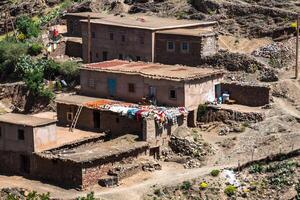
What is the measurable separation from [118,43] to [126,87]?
8.12m

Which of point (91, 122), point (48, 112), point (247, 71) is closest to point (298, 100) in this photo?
point (247, 71)

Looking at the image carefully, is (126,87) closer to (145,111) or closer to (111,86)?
(111,86)

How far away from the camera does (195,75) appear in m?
61.0

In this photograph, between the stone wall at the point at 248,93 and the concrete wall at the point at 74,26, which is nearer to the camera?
the stone wall at the point at 248,93

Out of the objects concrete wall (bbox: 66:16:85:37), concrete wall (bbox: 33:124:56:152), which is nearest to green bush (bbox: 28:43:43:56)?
concrete wall (bbox: 66:16:85:37)

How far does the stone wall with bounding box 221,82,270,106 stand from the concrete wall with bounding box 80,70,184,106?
4414 mm

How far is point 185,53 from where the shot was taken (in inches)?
2628

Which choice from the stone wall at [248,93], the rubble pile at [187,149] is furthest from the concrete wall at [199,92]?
the rubble pile at [187,149]

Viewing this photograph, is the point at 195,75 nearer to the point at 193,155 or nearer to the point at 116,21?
the point at 193,155

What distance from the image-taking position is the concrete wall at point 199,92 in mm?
60375

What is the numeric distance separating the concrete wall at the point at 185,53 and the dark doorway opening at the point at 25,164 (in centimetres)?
1463

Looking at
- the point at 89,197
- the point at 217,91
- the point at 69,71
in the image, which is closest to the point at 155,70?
the point at 217,91

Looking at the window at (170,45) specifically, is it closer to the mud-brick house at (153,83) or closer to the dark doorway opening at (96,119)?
the mud-brick house at (153,83)

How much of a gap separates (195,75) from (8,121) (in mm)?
12035
